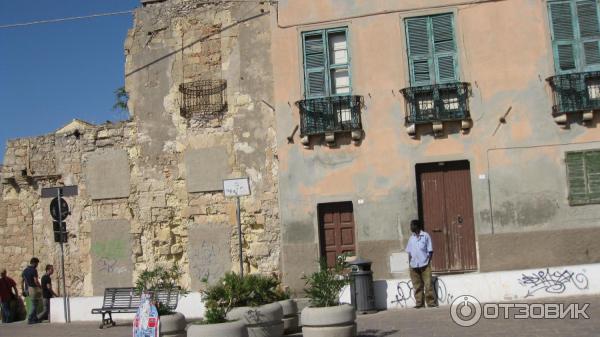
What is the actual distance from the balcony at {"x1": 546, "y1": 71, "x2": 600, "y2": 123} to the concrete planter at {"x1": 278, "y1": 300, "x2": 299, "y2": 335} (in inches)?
315

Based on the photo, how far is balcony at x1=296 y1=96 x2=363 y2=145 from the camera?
1691 centimetres

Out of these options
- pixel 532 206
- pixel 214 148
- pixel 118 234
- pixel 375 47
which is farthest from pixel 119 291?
pixel 532 206

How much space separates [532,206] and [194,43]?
925 cm

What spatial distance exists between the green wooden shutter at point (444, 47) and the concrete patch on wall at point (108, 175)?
27.5ft

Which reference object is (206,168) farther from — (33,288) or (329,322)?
(329,322)

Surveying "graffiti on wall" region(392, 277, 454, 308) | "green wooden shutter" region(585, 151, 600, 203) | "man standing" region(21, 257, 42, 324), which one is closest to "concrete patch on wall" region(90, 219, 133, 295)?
"man standing" region(21, 257, 42, 324)

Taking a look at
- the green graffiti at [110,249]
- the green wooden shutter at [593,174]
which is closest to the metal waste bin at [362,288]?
the green wooden shutter at [593,174]

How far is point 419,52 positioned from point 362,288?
20.0 feet

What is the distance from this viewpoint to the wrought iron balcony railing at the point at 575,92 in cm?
1578

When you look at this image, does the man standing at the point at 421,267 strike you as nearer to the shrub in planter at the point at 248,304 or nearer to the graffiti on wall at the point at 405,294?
the graffiti on wall at the point at 405,294

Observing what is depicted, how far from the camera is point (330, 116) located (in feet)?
55.9

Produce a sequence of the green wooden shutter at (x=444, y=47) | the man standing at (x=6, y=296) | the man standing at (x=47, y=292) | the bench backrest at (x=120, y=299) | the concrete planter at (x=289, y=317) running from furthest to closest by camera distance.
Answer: the man standing at (x=6, y=296) < the man standing at (x=47, y=292) < the green wooden shutter at (x=444, y=47) < the bench backrest at (x=120, y=299) < the concrete planter at (x=289, y=317)

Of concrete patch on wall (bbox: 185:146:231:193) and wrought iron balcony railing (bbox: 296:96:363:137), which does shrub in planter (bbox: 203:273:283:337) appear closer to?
wrought iron balcony railing (bbox: 296:96:363:137)

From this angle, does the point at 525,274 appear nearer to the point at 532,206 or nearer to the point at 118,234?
the point at 532,206
